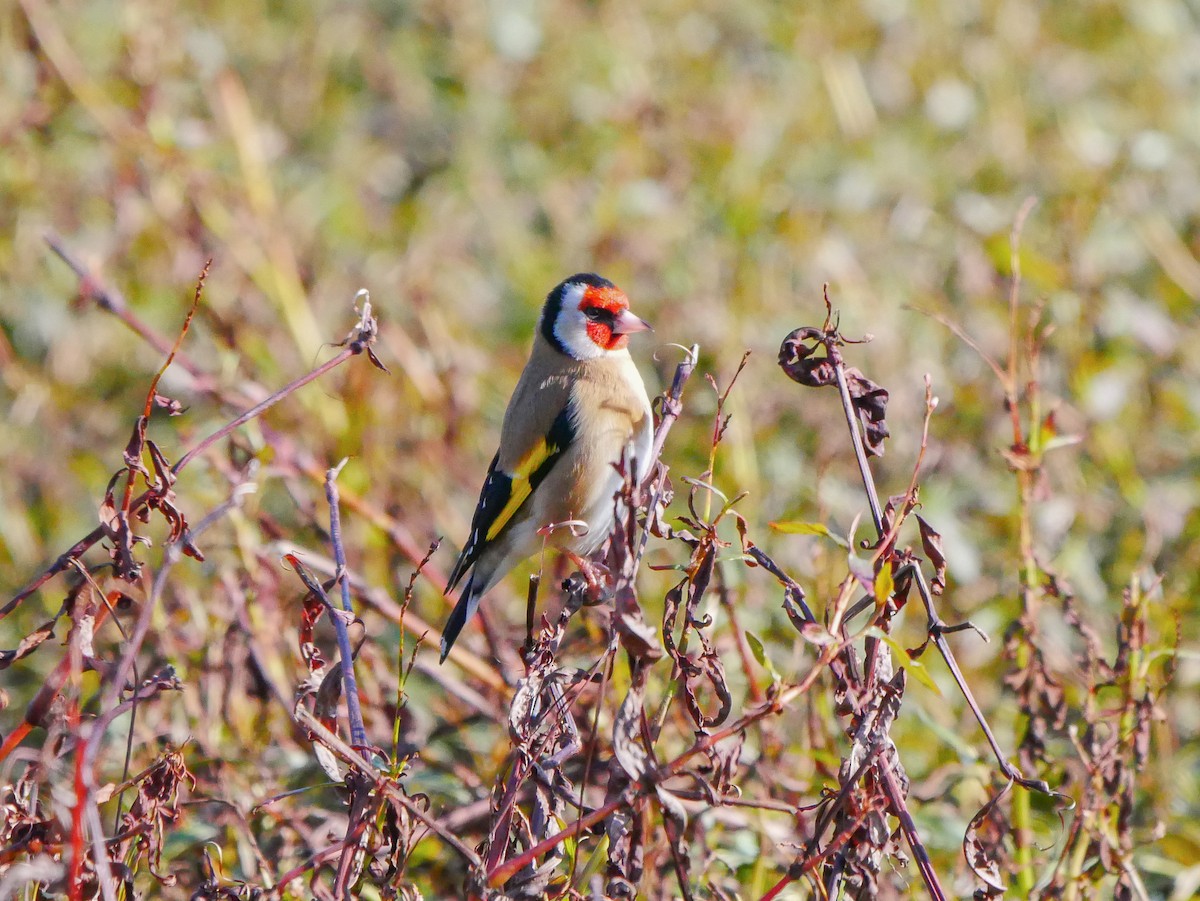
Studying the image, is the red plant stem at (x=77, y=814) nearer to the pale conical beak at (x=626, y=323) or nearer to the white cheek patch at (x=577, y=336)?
the pale conical beak at (x=626, y=323)

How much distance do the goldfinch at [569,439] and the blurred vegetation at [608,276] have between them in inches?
7.8

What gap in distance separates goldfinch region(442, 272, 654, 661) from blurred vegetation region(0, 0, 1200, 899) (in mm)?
197

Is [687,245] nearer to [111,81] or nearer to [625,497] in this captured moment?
[111,81]

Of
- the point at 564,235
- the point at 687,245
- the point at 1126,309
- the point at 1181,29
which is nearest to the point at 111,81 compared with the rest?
the point at 564,235

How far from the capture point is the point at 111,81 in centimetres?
518

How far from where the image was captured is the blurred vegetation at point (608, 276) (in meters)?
2.94

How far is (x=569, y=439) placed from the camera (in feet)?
11.3

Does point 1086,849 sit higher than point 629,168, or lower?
lower

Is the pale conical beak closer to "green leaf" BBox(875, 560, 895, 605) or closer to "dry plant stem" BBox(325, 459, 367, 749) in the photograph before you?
"dry plant stem" BBox(325, 459, 367, 749)

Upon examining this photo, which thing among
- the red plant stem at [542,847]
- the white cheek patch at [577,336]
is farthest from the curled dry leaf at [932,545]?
the white cheek patch at [577,336]

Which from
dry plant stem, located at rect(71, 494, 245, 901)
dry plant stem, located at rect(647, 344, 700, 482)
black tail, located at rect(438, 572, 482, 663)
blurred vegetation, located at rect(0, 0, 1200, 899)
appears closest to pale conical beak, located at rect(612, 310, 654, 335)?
blurred vegetation, located at rect(0, 0, 1200, 899)

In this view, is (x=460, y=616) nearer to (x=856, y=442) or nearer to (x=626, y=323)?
(x=626, y=323)

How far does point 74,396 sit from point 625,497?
12.1 ft

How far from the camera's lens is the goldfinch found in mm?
3385
